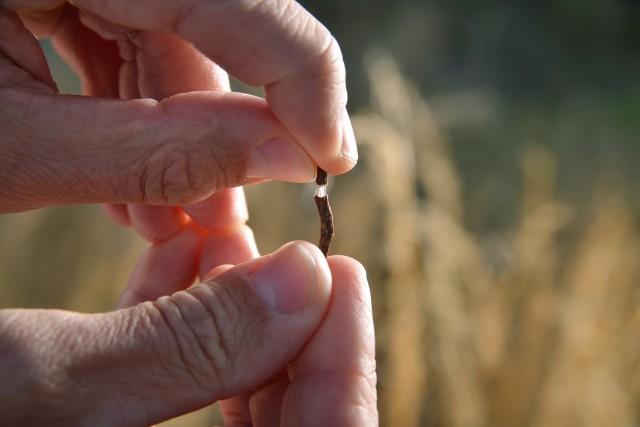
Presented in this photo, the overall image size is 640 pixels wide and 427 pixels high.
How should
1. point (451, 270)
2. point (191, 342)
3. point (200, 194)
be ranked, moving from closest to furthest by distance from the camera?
point (191, 342)
point (200, 194)
point (451, 270)

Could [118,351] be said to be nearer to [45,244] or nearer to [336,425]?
[336,425]

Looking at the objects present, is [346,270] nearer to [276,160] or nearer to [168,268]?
[276,160]

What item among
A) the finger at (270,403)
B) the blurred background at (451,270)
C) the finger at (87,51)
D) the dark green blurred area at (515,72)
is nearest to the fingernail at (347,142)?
the finger at (270,403)

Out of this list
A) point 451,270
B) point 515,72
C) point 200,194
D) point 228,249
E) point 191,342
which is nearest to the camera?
point 191,342

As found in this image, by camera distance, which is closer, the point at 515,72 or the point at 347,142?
the point at 347,142

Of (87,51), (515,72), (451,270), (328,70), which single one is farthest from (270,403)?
(515,72)

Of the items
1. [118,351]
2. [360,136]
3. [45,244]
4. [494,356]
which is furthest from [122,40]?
[45,244]
